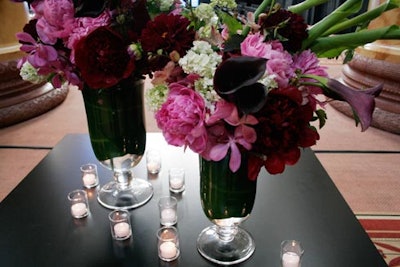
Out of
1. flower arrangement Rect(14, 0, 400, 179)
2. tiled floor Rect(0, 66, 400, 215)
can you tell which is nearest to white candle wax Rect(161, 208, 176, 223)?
flower arrangement Rect(14, 0, 400, 179)

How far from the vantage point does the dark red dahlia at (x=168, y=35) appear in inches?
21.5

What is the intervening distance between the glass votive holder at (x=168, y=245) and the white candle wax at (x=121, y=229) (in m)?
0.08

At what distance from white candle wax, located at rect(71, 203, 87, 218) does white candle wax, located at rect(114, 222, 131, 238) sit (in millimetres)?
113

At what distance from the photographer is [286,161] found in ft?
1.66

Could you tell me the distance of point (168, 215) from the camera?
2.71 feet

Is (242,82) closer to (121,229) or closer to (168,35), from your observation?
(168,35)

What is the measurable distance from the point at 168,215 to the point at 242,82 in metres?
0.46

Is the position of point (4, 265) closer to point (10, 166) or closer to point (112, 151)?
point (112, 151)

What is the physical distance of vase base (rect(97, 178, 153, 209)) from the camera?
0.89 m

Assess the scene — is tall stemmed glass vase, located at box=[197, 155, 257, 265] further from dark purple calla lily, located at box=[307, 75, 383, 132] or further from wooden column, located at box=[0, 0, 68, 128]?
wooden column, located at box=[0, 0, 68, 128]

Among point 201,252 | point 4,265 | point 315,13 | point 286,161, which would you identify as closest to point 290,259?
point 201,252

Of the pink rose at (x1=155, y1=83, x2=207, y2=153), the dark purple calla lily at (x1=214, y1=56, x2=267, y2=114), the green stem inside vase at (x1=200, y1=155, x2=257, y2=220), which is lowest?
the green stem inside vase at (x1=200, y1=155, x2=257, y2=220)

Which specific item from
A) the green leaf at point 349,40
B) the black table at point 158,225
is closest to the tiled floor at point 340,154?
the black table at point 158,225

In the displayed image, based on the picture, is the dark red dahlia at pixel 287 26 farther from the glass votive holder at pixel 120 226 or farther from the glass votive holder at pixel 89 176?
the glass votive holder at pixel 89 176
